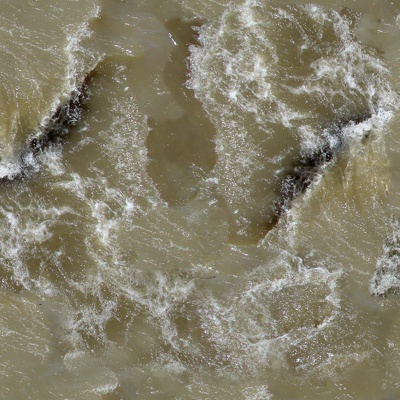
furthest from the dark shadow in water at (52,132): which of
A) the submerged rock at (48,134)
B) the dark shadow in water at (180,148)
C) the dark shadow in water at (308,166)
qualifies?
the dark shadow in water at (308,166)

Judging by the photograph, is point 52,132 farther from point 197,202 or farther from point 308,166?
point 308,166

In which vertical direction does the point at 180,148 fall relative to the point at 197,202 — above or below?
above

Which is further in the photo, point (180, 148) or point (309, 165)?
point (309, 165)

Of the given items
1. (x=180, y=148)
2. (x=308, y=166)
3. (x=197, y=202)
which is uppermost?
(x=308, y=166)

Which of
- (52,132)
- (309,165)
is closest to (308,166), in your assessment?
(309,165)

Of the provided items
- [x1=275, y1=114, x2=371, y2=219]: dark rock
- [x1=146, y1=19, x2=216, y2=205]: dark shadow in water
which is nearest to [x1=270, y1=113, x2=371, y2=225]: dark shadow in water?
[x1=275, y1=114, x2=371, y2=219]: dark rock

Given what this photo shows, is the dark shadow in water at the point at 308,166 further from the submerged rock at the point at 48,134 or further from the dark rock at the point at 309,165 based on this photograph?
the submerged rock at the point at 48,134
